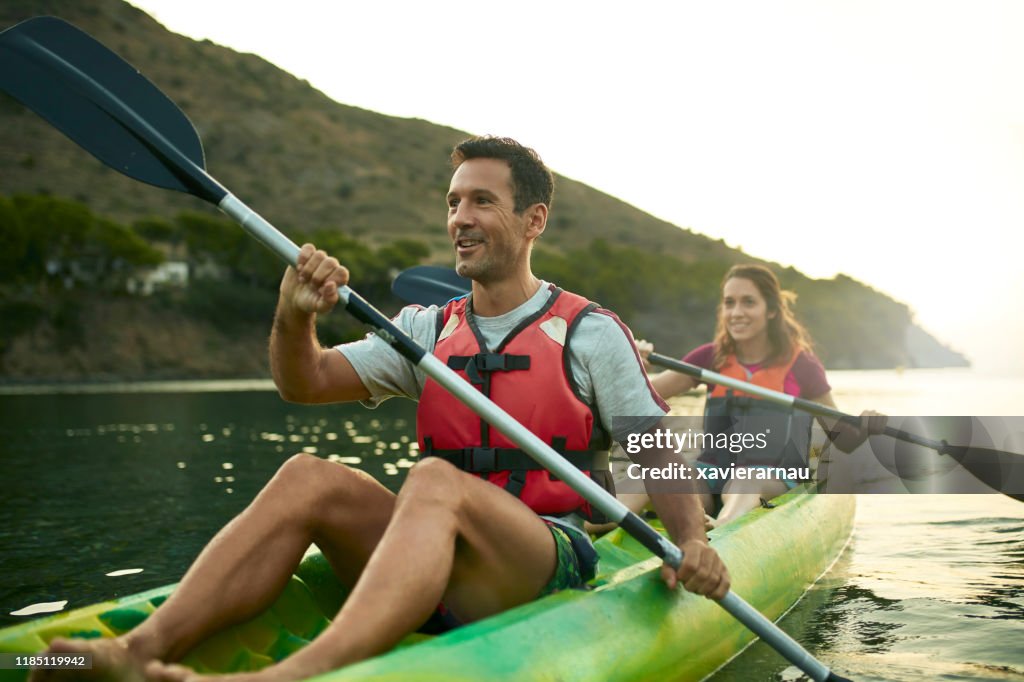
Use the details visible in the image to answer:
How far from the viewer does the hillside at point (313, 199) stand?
53.2 metres

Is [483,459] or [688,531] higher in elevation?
[483,459]

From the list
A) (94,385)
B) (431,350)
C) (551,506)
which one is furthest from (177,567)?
(94,385)

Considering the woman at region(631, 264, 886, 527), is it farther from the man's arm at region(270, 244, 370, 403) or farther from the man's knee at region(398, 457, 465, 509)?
the man's knee at region(398, 457, 465, 509)

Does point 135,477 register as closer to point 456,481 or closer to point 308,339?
point 308,339

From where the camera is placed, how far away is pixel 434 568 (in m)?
2.44

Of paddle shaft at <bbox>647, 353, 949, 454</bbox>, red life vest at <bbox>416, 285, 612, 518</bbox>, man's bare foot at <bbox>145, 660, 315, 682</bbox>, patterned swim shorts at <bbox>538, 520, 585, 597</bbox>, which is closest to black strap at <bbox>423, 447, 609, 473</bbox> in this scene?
red life vest at <bbox>416, 285, 612, 518</bbox>

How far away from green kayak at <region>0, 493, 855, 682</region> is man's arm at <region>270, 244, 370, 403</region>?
66 centimetres

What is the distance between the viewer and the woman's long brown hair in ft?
20.6

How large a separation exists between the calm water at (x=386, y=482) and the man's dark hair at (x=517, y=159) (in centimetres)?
220

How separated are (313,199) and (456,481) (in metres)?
78.4

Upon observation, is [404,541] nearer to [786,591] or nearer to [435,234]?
[786,591]

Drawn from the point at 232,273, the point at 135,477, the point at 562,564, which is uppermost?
the point at 232,273

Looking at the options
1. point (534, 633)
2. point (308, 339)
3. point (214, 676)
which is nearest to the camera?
point (214, 676)

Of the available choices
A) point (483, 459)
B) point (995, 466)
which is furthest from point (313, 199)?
point (483, 459)
